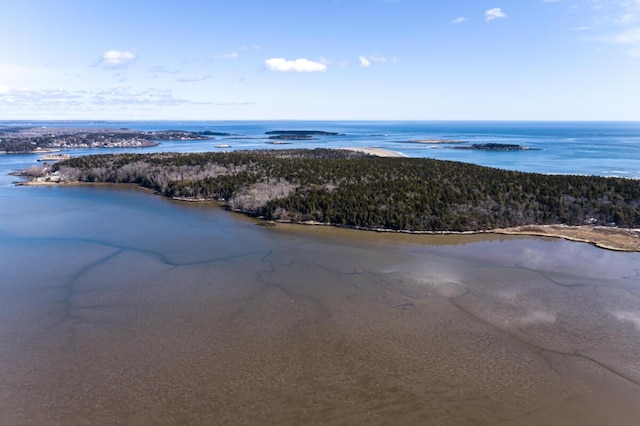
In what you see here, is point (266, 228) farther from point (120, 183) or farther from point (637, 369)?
point (120, 183)

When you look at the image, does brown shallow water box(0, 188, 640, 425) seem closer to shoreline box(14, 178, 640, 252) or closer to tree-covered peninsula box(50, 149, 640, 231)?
shoreline box(14, 178, 640, 252)

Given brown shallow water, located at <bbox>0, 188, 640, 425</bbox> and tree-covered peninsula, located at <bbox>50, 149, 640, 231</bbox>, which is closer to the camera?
brown shallow water, located at <bbox>0, 188, 640, 425</bbox>

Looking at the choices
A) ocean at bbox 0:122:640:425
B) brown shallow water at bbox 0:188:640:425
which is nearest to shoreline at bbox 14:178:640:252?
ocean at bbox 0:122:640:425

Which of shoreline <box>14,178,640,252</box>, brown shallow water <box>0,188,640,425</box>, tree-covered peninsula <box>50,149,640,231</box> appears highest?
tree-covered peninsula <box>50,149,640,231</box>

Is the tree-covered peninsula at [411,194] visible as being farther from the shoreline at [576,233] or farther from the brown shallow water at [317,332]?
the brown shallow water at [317,332]

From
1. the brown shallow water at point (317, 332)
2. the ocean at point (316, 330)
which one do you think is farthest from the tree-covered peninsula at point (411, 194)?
the brown shallow water at point (317, 332)

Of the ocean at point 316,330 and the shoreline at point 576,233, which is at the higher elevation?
the shoreline at point 576,233
